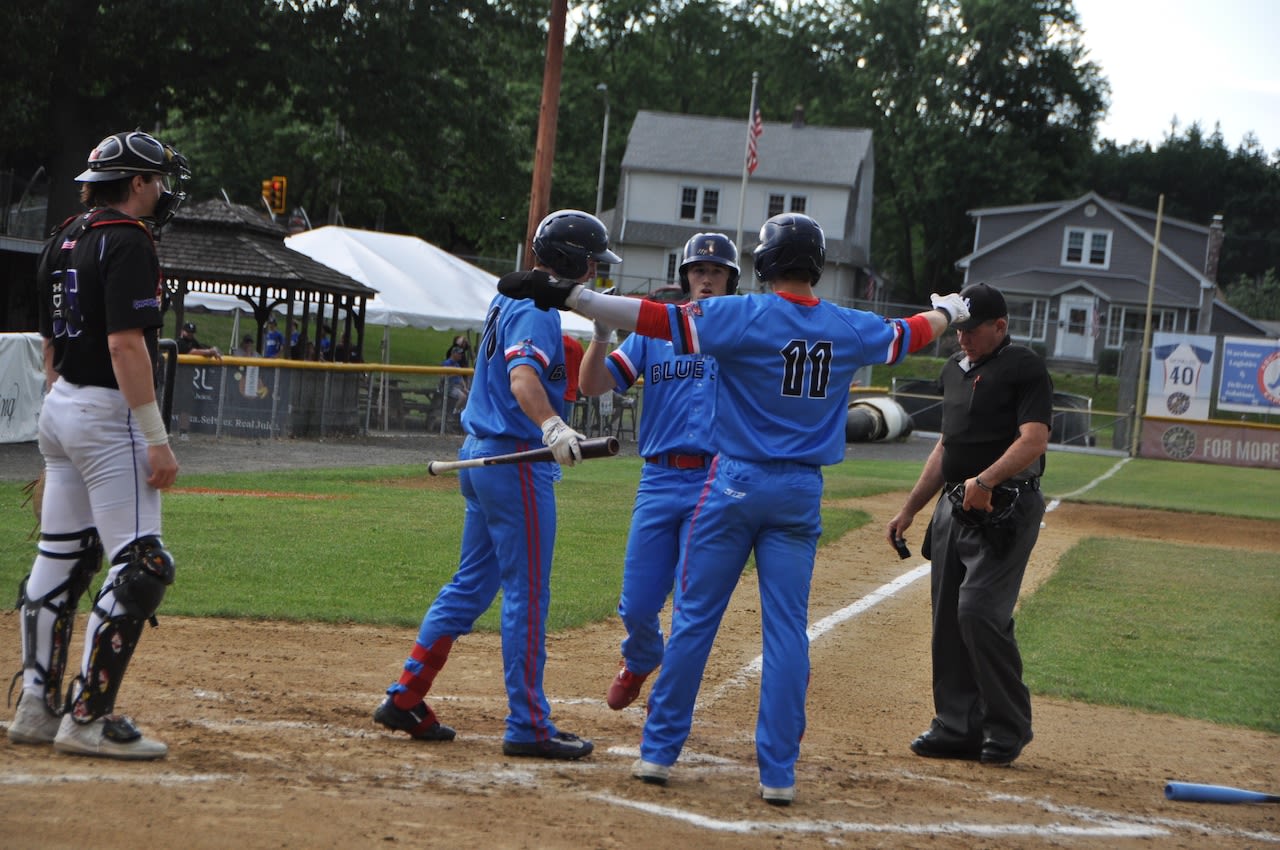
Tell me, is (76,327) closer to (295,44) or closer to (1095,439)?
(295,44)

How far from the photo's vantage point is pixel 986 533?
600cm

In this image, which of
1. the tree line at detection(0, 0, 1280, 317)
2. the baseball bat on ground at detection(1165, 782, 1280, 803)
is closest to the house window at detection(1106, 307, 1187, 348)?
the tree line at detection(0, 0, 1280, 317)

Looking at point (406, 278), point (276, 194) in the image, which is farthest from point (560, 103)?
point (406, 278)

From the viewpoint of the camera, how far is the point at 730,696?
22.5 feet

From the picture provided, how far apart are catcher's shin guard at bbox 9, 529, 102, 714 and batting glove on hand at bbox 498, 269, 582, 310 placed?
1.79 m

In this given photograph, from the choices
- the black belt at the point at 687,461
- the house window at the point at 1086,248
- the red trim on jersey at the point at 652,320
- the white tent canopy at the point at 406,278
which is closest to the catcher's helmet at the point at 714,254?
the black belt at the point at 687,461

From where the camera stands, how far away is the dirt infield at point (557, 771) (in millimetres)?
4215

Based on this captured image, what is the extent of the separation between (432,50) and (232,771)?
2504 cm

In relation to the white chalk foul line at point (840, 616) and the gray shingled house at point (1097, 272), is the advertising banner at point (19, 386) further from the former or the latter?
the gray shingled house at point (1097, 272)

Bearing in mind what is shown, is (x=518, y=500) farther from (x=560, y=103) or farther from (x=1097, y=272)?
(x=560, y=103)

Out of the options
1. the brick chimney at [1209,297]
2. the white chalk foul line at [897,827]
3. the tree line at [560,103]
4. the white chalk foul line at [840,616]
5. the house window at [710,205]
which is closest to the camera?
the white chalk foul line at [897,827]

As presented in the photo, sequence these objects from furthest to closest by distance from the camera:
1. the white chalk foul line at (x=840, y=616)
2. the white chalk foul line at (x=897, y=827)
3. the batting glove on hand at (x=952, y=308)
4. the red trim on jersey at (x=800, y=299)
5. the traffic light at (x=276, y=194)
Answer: the traffic light at (x=276, y=194) → the white chalk foul line at (x=840, y=616) → the batting glove on hand at (x=952, y=308) → the red trim on jersey at (x=800, y=299) → the white chalk foul line at (x=897, y=827)

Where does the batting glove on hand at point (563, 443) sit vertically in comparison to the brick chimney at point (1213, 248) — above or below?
below

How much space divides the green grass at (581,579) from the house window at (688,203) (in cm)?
4260
